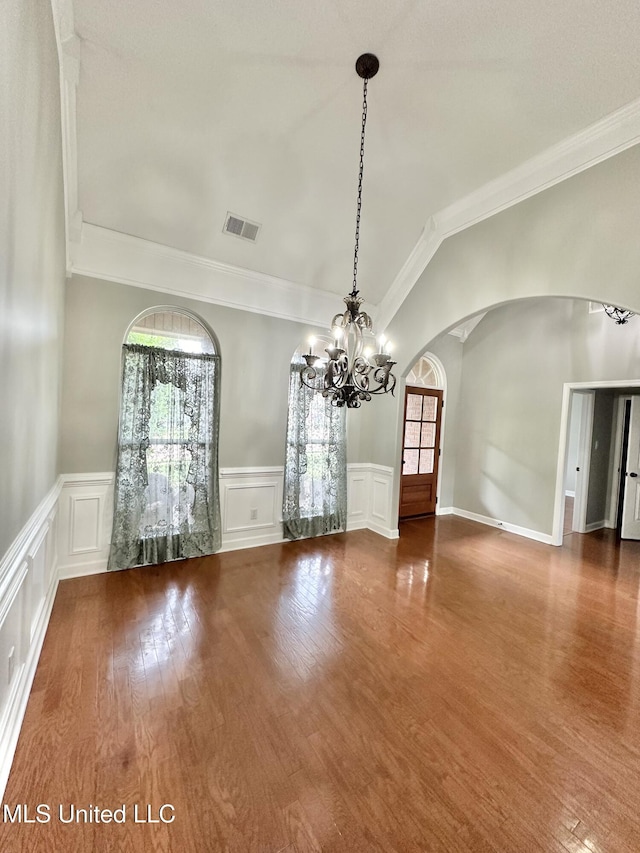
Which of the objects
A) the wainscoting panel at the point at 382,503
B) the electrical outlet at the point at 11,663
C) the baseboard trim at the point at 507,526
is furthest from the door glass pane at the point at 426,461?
the electrical outlet at the point at 11,663

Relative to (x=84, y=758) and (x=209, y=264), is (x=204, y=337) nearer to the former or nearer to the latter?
(x=209, y=264)

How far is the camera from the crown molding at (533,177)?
93.9 inches

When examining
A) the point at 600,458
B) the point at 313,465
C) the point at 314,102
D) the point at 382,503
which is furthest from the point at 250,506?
the point at 600,458

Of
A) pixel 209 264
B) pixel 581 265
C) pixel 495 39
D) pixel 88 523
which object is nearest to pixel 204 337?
pixel 209 264

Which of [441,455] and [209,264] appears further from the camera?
[441,455]

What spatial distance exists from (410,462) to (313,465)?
193 centimetres

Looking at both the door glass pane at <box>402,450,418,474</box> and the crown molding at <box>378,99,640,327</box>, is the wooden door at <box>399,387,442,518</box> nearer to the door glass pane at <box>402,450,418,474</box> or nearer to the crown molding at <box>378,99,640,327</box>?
the door glass pane at <box>402,450,418,474</box>

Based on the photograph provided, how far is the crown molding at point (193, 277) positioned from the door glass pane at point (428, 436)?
2.54 m

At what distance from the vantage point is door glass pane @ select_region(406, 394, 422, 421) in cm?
551

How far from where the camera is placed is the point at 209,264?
363cm

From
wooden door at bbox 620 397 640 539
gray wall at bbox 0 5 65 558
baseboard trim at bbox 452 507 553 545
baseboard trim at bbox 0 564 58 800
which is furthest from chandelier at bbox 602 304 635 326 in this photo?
baseboard trim at bbox 0 564 58 800

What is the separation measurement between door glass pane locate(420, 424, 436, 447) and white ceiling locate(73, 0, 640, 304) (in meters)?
3.19

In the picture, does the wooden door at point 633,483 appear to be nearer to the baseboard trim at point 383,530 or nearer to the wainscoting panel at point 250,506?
the baseboard trim at point 383,530

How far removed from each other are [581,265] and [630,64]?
112 cm
